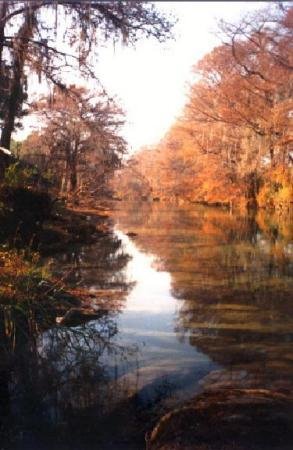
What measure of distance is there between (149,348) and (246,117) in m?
32.7

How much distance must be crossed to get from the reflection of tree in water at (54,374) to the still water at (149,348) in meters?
0.01

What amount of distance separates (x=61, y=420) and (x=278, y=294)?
19.5 ft

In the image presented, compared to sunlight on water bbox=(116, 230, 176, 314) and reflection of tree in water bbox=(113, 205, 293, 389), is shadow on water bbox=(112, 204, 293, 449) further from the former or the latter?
sunlight on water bbox=(116, 230, 176, 314)

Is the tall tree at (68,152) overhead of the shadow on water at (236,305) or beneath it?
overhead

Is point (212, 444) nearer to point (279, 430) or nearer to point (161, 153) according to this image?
A: point (279, 430)

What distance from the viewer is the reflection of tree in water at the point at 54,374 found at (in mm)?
4516

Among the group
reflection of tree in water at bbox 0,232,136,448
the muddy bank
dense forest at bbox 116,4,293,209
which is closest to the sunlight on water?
reflection of tree in water at bbox 0,232,136,448

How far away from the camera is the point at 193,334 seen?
722 centimetres

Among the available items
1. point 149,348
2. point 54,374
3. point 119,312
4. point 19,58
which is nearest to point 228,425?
point 54,374

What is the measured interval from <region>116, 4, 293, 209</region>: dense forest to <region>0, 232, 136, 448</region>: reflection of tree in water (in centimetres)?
2735

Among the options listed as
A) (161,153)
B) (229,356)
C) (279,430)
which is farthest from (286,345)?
(161,153)

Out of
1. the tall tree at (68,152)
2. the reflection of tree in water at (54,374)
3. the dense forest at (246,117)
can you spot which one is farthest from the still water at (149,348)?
the dense forest at (246,117)

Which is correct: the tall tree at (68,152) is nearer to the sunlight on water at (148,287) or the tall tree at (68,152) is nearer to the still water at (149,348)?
the sunlight on water at (148,287)

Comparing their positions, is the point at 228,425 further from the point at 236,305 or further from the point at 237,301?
the point at 237,301
